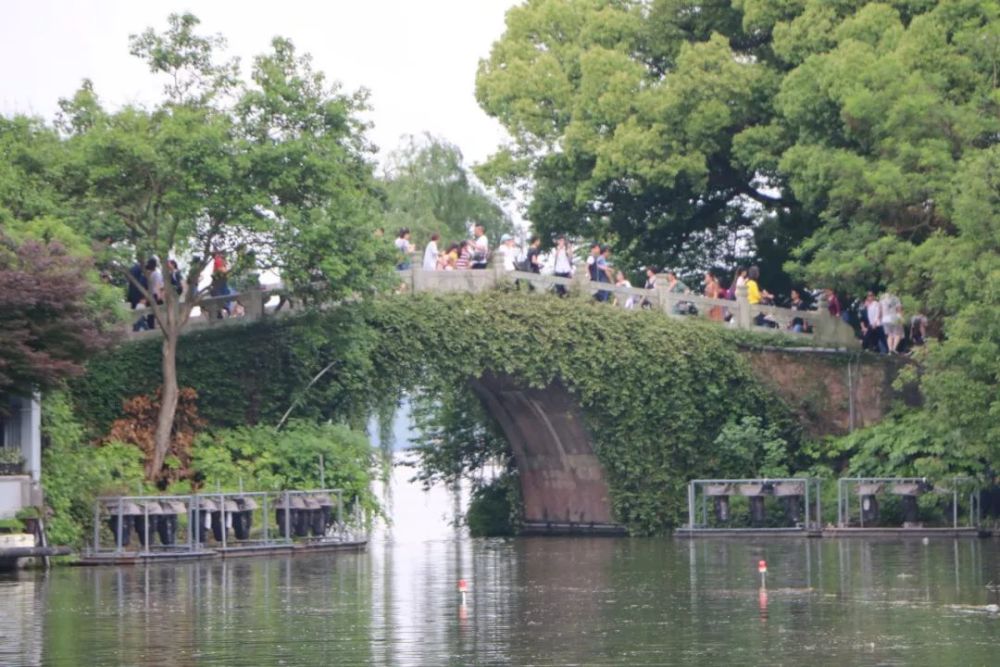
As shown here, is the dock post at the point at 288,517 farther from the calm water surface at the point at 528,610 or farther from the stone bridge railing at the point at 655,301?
the stone bridge railing at the point at 655,301

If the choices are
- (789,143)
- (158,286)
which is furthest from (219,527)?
(789,143)

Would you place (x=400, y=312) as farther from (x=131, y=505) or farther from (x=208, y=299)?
(x=131, y=505)

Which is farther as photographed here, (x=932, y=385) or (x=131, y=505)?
(x=932, y=385)

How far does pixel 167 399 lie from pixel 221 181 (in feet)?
14.1

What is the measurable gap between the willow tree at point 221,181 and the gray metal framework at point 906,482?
10581 millimetres

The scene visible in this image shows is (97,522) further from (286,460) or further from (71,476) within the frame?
(286,460)

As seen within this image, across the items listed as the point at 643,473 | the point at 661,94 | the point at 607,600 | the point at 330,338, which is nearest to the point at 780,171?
the point at 661,94

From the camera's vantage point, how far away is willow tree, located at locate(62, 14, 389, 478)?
125 ft

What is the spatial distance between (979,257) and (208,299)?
14665 mm

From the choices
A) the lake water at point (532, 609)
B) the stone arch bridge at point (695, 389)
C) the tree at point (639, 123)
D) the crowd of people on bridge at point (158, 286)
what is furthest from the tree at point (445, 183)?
the lake water at point (532, 609)

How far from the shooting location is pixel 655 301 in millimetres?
46688

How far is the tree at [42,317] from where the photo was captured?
33969mm

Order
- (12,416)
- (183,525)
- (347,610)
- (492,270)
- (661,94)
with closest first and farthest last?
(347,610) → (12,416) → (183,525) → (492,270) → (661,94)

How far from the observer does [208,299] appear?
40938 millimetres
